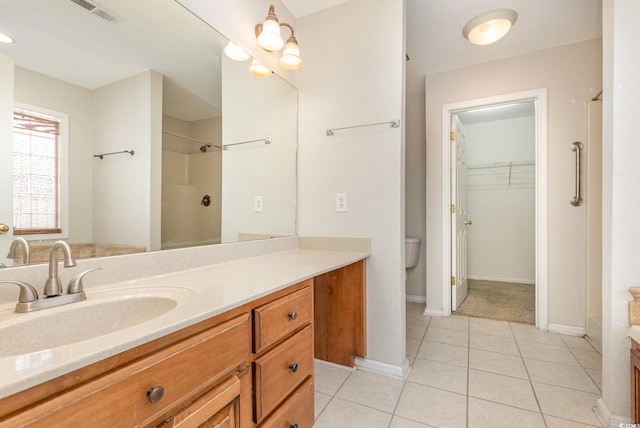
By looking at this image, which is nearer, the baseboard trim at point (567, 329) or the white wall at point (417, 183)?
the baseboard trim at point (567, 329)

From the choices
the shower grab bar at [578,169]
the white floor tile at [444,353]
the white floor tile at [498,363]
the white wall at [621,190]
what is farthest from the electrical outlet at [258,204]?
the shower grab bar at [578,169]

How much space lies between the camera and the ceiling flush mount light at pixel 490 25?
6.40 feet

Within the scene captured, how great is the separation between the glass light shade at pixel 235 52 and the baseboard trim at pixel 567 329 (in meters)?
3.09

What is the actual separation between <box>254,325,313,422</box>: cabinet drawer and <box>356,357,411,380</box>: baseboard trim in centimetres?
69

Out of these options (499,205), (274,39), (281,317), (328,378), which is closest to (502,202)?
(499,205)

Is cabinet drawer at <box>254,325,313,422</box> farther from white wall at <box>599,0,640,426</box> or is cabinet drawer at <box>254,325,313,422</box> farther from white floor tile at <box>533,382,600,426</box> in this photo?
white wall at <box>599,0,640,426</box>

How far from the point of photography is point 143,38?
1.15 meters

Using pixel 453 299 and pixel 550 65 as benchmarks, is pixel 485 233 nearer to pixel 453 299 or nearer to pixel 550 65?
pixel 453 299

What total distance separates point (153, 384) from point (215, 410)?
0.22 metres

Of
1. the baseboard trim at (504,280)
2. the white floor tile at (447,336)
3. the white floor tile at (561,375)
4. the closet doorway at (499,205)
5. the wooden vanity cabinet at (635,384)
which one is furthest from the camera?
the baseboard trim at (504,280)

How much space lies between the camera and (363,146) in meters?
1.80

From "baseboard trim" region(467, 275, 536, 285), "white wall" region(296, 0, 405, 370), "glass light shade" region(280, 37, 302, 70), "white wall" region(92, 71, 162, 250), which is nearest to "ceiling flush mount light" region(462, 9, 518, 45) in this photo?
"white wall" region(296, 0, 405, 370)

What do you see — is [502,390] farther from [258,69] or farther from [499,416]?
[258,69]

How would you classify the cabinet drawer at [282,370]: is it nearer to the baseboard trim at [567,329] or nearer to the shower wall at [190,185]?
the shower wall at [190,185]
